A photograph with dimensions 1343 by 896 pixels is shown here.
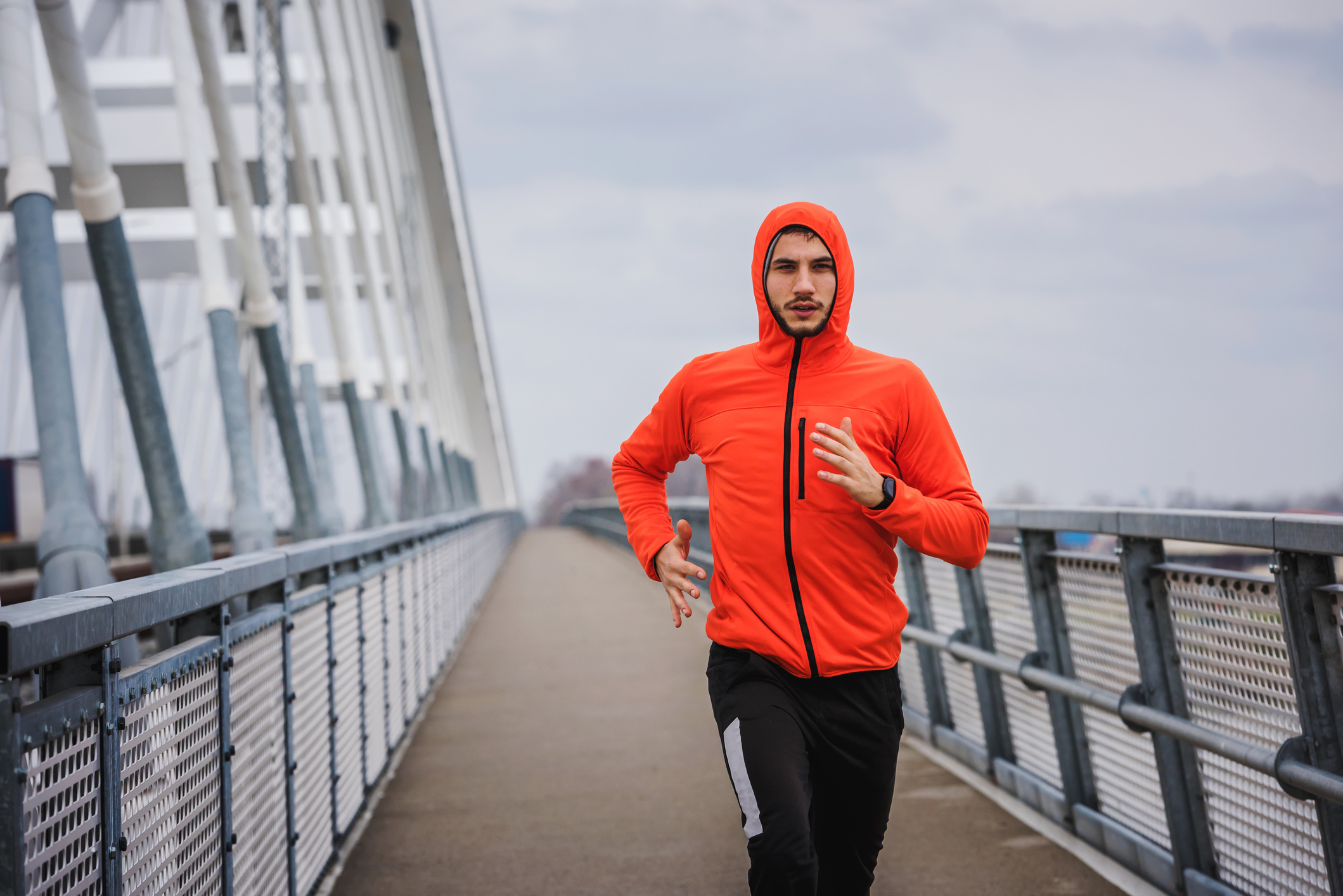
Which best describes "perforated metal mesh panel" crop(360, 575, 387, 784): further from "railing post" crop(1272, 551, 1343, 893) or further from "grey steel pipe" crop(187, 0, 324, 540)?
"grey steel pipe" crop(187, 0, 324, 540)

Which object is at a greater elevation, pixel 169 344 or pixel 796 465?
pixel 169 344

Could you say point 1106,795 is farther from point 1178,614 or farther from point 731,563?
point 731,563

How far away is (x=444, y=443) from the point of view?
32.1 m

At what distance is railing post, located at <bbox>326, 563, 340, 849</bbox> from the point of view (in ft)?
16.4

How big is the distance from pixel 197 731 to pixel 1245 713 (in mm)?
2852

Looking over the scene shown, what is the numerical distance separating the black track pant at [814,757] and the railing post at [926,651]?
3806mm

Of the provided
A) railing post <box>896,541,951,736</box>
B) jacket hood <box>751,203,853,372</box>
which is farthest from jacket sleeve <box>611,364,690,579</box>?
railing post <box>896,541,951,736</box>

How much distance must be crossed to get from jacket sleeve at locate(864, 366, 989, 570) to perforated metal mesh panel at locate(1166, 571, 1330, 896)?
1.08 metres

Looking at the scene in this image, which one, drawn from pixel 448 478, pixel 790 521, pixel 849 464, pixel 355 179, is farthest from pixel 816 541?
pixel 448 478

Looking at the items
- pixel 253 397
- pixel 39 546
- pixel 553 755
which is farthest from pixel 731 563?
pixel 253 397

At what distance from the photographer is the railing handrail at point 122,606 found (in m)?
2.02

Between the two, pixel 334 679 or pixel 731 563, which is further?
pixel 334 679

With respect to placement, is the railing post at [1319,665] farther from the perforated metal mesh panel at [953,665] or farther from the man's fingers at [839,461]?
the perforated metal mesh panel at [953,665]

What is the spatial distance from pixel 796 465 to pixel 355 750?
3497 millimetres
